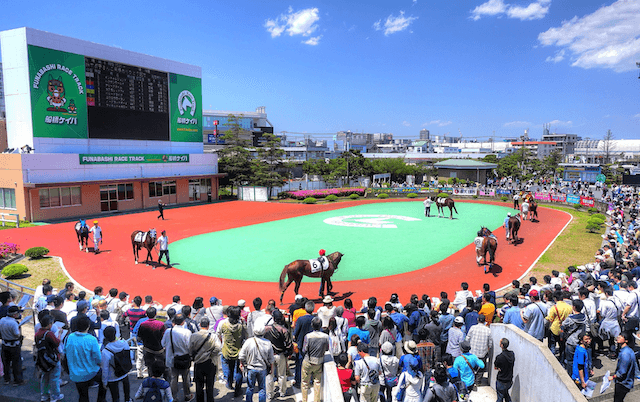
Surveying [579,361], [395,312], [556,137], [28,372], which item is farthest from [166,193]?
[556,137]

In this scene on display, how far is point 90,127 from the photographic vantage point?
31203 millimetres

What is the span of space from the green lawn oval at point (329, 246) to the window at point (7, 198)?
15.1 m

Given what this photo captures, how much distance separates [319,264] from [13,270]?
41.0 feet

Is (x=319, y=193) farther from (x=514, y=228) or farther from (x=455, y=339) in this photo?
(x=455, y=339)

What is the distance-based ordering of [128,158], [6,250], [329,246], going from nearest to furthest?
[6,250] < [329,246] < [128,158]

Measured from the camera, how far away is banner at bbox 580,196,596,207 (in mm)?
32103

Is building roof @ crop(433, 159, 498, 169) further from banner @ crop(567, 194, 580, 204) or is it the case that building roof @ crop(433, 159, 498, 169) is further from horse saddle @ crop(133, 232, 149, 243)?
horse saddle @ crop(133, 232, 149, 243)

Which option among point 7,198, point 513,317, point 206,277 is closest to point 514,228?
point 513,317

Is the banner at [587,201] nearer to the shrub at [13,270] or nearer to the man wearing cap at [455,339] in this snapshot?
the man wearing cap at [455,339]

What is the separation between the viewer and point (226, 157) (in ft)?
150

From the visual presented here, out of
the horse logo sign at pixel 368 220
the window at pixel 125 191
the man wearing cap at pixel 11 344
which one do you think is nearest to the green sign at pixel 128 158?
the window at pixel 125 191

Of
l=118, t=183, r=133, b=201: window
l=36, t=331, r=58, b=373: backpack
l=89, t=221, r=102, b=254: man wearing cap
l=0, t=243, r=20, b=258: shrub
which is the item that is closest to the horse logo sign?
l=89, t=221, r=102, b=254: man wearing cap

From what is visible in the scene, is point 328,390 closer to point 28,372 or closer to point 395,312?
point 395,312

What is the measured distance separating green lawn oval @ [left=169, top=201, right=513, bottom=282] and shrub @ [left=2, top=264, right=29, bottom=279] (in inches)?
227
